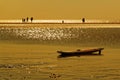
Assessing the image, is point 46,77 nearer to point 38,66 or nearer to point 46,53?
point 38,66

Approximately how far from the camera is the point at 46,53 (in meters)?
59.7

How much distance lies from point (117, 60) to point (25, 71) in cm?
1151

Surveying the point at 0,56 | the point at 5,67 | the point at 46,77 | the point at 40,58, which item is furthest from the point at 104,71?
the point at 0,56

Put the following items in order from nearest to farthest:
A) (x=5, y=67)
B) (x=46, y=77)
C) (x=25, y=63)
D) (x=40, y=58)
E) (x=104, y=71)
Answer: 1. (x=46, y=77)
2. (x=104, y=71)
3. (x=5, y=67)
4. (x=25, y=63)
5. (x=40, y=58)

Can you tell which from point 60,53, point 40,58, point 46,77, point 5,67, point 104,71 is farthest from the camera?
point 60,53

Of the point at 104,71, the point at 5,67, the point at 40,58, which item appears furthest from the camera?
the point at 40,58

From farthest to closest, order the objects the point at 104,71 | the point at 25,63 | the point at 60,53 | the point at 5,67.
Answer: the point at 60,53, the point at 25,63, the point at 5,67, the point at 104,71

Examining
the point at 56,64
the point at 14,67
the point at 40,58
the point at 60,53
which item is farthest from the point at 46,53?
the point at 14,67

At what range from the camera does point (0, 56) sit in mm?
56125

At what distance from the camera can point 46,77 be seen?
3947cm

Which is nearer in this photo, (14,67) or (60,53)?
(14,67)

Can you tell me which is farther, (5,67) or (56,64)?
(56,64)

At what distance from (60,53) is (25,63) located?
9369 millimetres

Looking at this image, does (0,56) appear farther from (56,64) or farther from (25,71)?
(25,71)
